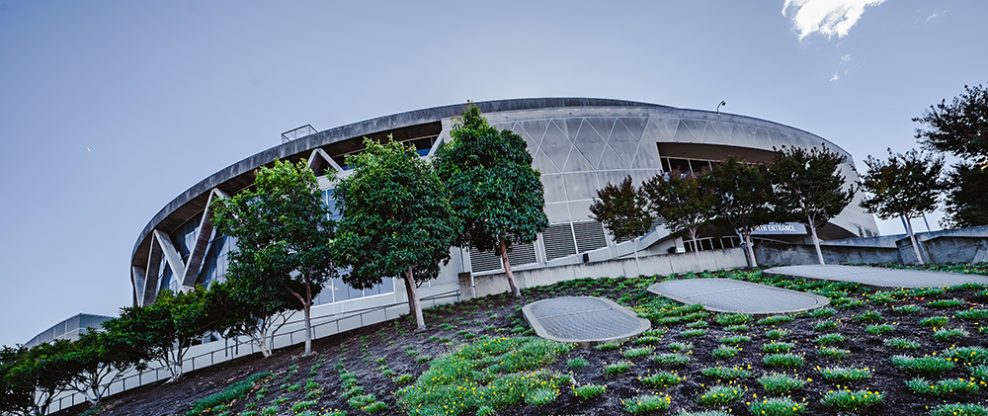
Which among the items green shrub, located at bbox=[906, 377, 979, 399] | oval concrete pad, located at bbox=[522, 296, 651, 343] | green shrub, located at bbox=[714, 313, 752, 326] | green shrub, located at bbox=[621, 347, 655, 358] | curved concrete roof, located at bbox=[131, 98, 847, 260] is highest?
curved concrete roof, located at bbox=[131, 98, 847, 260]

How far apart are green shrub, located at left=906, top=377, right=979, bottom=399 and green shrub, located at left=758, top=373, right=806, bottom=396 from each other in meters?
0.95

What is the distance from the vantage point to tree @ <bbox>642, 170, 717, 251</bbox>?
1856 centimetres

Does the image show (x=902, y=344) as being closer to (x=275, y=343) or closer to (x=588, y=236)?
(x=588, y=236)

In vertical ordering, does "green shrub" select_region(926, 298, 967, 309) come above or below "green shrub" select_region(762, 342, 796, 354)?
below

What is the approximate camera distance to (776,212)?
1920 centimetres

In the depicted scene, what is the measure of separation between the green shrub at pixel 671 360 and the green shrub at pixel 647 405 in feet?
4.50

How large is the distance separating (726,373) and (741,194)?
16.4m

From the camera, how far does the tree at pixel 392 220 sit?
13305 millimetres

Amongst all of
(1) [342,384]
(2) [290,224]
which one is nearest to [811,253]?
(1) [342,384]

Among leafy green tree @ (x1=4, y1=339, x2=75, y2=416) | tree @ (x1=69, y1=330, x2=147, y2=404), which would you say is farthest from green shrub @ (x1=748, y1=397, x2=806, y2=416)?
leafy green tree @ (x1=4, y1=339, x2=75, y2=416)

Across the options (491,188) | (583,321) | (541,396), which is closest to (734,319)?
(583,321)

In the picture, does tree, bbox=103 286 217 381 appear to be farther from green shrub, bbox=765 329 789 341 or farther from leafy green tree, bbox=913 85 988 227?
leafy green tree, bbox=913 85 988 227

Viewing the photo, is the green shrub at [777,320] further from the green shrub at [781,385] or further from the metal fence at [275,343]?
the metal fence at [275,343]

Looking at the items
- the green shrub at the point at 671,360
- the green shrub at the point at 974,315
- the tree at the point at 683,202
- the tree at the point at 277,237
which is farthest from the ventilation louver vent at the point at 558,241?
the green shrub at the point at 974,315
